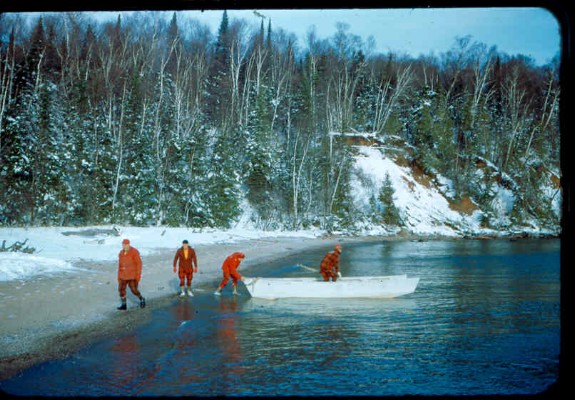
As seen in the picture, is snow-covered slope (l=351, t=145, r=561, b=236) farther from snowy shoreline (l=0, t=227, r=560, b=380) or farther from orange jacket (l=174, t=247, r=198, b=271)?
orange jacket (l=174, t=247, r=198, b=271)

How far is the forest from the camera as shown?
33.8m

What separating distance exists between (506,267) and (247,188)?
2715cm

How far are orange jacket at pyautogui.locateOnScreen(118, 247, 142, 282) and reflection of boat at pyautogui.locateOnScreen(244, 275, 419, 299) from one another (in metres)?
4.39

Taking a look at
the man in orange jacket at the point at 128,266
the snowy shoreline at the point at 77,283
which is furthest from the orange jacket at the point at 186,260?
the man in orange jacket at the point at 128,266

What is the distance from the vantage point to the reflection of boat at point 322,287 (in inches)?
631

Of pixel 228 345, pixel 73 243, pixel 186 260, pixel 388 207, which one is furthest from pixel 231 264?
pixel 388 207

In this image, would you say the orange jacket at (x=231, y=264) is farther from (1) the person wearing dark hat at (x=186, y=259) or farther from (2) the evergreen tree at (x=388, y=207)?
(2) the evergreen tree at (x=388, y=207)

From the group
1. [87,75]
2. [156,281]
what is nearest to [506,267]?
[156,281]

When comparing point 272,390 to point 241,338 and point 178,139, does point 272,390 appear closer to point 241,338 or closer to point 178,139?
point 241,338

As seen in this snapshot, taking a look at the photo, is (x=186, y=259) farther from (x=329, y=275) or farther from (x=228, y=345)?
(x=228, y=345)

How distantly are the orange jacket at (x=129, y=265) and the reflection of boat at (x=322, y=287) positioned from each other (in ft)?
14.4

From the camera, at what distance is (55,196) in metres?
32.9

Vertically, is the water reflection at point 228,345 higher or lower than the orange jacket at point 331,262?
lower

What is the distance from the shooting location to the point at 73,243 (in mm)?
24172
